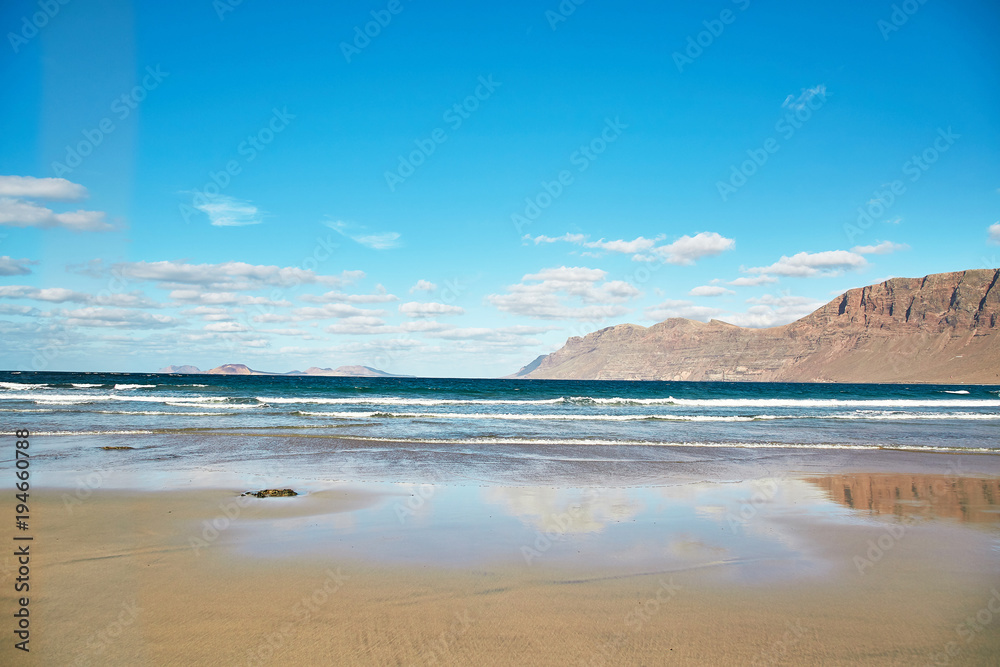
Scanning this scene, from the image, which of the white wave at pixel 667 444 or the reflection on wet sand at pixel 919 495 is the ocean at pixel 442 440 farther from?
the reflection on wet sand at pixel 919 495

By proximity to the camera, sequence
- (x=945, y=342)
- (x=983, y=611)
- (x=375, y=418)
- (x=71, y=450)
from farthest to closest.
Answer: (x=945, y=342)
(x=375, y=418)
(x=71, y=450)
(x=983, y=611)

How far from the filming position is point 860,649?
3914 mm

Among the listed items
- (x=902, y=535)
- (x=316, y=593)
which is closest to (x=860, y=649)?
(x=902, y=535)

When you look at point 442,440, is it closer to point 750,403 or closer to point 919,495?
point 919,495

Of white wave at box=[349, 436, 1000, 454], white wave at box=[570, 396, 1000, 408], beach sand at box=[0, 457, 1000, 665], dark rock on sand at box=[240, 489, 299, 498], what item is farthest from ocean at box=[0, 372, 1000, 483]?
white wave at box=[570, 396, 1000, 408]

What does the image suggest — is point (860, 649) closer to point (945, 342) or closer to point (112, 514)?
point (112, 514)

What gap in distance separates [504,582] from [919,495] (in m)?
9.00

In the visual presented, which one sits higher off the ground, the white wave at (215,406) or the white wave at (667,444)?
the white wave at (215,406)

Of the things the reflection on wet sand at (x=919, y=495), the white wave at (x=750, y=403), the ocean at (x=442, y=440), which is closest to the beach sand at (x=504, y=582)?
the reflection on wet sand at (x=919, y=495)

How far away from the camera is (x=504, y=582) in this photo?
5078 millimetres

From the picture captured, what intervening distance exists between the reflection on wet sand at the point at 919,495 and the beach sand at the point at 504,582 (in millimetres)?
103

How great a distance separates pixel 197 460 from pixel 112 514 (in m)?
5.32

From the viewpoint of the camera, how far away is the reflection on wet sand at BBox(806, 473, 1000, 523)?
27.2ft

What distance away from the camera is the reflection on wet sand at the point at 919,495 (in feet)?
27.2
